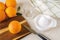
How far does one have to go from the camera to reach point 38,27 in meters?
0.76

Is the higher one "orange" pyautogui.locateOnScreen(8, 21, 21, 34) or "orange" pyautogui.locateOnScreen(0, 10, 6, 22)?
"orange" pyautogui.locateOnScreen(0, 10, 6, 22)

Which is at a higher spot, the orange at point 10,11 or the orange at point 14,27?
the orange at point 10,11

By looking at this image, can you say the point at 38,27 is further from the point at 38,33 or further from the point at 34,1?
the point at 34,1

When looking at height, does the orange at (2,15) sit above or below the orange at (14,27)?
above

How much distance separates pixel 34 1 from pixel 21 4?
96mm

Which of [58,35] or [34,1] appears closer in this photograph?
[58,35]

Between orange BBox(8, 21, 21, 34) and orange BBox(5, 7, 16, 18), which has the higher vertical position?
orange BBox(5, 7, 16, 18)

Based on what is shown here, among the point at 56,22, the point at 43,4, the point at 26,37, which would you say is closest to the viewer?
the point at 26,37

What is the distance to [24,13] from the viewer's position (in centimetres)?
87

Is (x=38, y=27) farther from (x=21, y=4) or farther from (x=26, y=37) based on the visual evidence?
(x=21, y=4)

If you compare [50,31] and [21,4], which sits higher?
[21,4]

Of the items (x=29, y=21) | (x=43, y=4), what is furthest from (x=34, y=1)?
(x=29, y=21)

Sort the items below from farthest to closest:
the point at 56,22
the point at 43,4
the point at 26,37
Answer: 1. the point at 43,4
2. the point at 56,22
3. the point at 26,37

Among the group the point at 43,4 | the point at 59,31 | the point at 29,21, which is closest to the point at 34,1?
the point at 43,4
